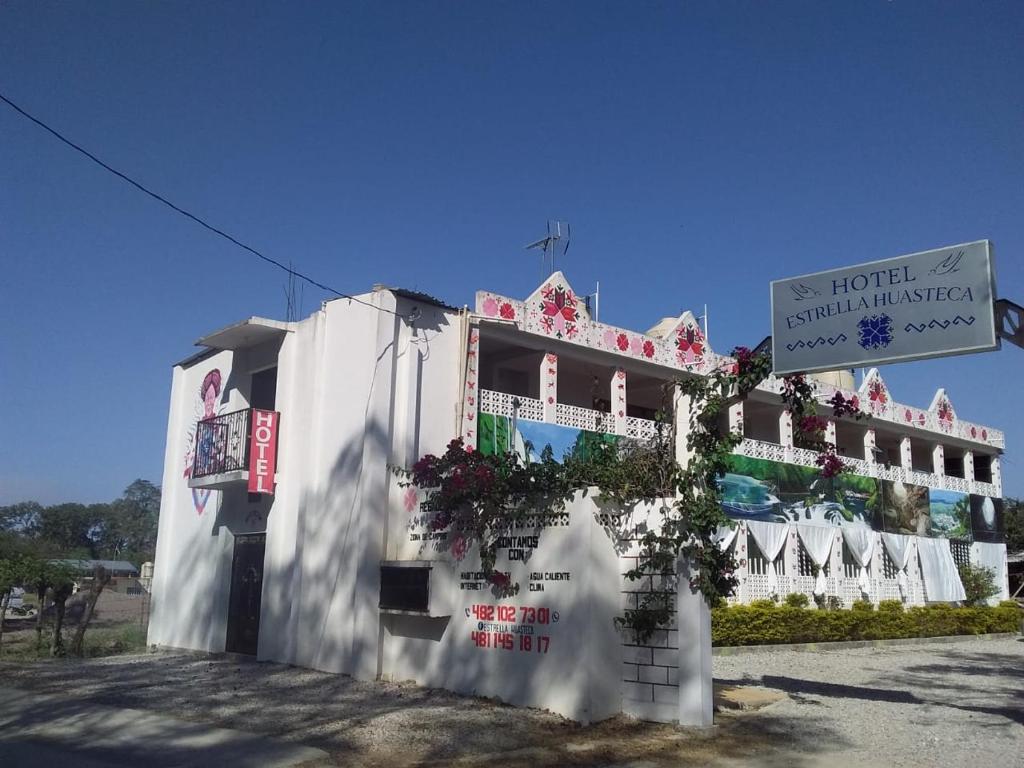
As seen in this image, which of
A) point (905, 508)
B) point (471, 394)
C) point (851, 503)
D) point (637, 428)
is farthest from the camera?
point (905, 508)

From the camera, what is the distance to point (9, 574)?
18.4 m

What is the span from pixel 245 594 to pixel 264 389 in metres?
3.85

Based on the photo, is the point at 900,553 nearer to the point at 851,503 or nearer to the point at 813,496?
the point at 851,503

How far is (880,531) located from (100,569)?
20.3 m

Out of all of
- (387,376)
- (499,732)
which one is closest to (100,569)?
(387,376)

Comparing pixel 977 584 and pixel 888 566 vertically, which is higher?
pixel 888 566

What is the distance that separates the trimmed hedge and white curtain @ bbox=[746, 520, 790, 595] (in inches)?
37.8

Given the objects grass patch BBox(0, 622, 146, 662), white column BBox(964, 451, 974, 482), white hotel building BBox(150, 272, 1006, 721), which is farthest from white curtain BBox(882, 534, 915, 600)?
grass patch BBox(0, 622, 146, 662)

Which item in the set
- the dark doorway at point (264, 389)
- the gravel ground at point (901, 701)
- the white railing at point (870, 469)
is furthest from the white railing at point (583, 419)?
the dark doorway at point (264, 389)

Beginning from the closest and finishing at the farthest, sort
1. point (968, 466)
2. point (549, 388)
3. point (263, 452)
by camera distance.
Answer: point (263, 452) → point (549, 388) → point (968, 466)

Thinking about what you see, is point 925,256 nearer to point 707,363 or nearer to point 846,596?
point 707,363

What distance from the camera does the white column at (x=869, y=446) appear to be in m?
26.4

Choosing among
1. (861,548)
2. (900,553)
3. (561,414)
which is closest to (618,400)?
(561,414)

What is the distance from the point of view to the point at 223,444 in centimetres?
1638
